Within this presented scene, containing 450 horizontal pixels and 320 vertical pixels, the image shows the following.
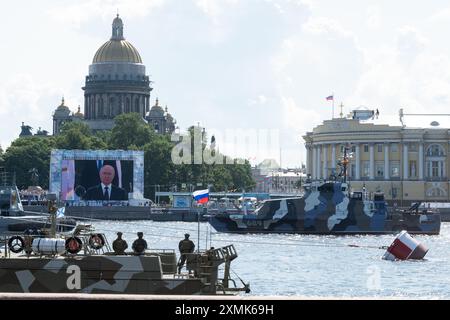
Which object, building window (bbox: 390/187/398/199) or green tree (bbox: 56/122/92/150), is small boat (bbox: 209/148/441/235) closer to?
building window (bbox: 390/187/398/199)

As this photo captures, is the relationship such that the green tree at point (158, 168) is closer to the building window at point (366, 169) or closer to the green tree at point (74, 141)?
the green tree at point (74, 141)

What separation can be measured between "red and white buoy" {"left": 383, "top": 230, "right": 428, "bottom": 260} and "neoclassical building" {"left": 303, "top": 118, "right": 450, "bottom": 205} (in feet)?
334

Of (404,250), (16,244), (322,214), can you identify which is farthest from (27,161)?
(16,244)

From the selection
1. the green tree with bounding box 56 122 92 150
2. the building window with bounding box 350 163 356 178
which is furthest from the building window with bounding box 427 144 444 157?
the green tree with bounding box 56 122 92 150

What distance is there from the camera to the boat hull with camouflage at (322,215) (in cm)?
9388

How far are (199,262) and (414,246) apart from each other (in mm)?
41858

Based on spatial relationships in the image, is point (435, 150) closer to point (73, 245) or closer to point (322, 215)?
point (322, 215)

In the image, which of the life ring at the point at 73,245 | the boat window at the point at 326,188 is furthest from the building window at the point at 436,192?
the life ring at the point at 73,245

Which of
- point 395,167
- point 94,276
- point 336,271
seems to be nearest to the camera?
point 94,276

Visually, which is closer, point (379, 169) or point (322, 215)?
point (322, 215)

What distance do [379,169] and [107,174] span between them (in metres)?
42.0

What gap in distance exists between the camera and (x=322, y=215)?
94375 millimetres

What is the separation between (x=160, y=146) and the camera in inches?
7067

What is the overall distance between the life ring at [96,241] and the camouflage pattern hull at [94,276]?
5.12 ft
